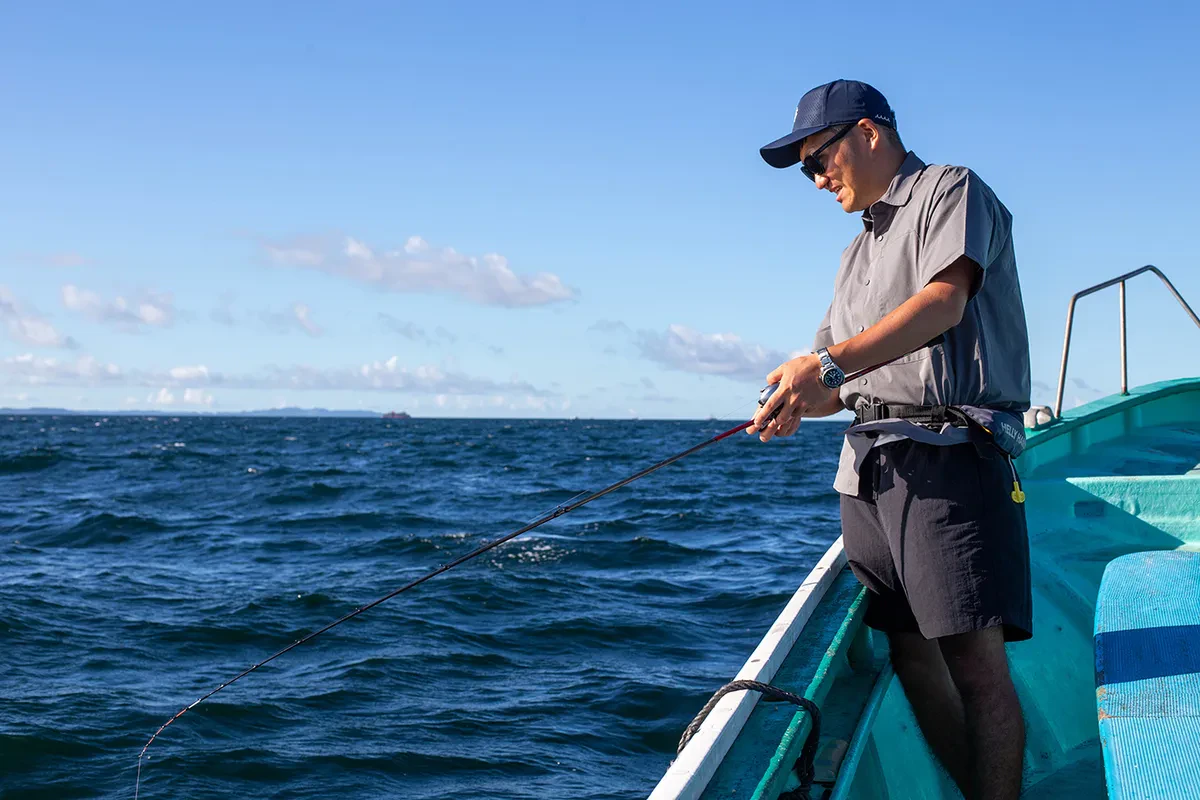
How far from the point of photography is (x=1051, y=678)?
319 cm

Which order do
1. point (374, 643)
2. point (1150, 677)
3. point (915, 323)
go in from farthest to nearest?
point (374, 643) < point (1150, 677) < point (915, 323)

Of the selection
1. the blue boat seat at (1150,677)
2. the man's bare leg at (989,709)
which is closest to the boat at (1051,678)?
the blue boat seat at (1150,677)

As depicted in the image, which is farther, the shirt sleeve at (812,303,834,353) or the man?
the shirt sleeve at (812,303,834,353)

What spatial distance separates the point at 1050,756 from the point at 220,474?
80.4 feet

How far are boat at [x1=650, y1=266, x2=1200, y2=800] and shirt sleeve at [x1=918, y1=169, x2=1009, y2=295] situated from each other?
84 centimetres

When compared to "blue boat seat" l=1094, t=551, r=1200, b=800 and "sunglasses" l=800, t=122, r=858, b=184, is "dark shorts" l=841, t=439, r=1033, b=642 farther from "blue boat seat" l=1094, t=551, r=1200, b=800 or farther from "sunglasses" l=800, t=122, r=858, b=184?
"sunglasses" l=800, t=122, r=858, b=184

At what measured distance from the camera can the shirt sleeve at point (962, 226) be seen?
1.83 m

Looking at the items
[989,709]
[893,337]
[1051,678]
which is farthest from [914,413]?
[1051,678]

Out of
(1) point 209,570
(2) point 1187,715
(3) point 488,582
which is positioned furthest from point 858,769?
(1) point 209,570

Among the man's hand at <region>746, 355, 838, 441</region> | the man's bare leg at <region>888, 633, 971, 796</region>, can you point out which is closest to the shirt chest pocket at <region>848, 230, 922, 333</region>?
the man's hand at <region>746, 355, 838, 441</region>

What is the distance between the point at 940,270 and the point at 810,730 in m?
0.91

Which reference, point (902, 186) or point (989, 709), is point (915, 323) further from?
point (989, 709)

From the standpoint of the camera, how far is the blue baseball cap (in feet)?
Result: 6.92

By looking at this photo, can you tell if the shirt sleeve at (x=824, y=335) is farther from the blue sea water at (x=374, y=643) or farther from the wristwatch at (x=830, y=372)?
the blue sea water at (x=374, y=643)
